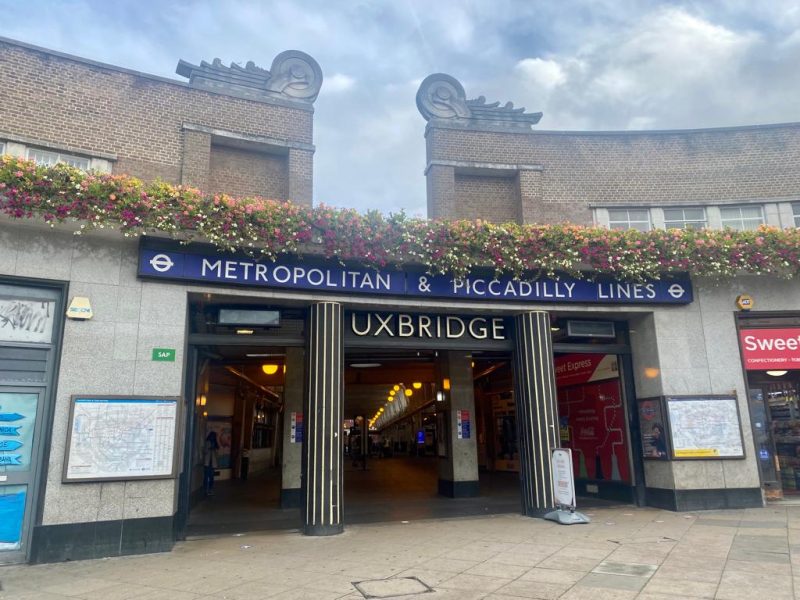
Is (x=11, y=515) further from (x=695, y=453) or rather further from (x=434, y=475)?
(x=434, y=475)

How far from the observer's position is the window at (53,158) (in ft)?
33.3

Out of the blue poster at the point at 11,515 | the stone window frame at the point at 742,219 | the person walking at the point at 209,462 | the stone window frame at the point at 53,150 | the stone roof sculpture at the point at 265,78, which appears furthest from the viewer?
the person walking at the point at 209,462

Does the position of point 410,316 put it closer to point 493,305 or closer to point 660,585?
point 493,305

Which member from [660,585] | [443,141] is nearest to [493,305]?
[443,141]

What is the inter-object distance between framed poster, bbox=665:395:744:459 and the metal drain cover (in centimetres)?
698

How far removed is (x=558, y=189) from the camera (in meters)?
13.8

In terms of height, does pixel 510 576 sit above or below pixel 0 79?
below

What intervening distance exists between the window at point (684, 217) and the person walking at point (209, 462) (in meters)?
13.6

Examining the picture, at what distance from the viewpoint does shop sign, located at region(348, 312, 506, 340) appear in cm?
1058

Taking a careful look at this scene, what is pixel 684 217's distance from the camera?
45.2 feet

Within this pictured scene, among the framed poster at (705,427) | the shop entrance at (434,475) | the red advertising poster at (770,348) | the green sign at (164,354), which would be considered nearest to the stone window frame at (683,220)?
the red advertising poster at (770,348)

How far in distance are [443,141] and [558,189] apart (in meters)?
3.06

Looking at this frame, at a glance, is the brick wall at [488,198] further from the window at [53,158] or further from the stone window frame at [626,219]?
the window at [53,158]

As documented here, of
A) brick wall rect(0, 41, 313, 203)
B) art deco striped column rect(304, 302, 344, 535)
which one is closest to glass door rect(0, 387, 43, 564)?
art deco striped column rect(304, 302, 344, 535)
